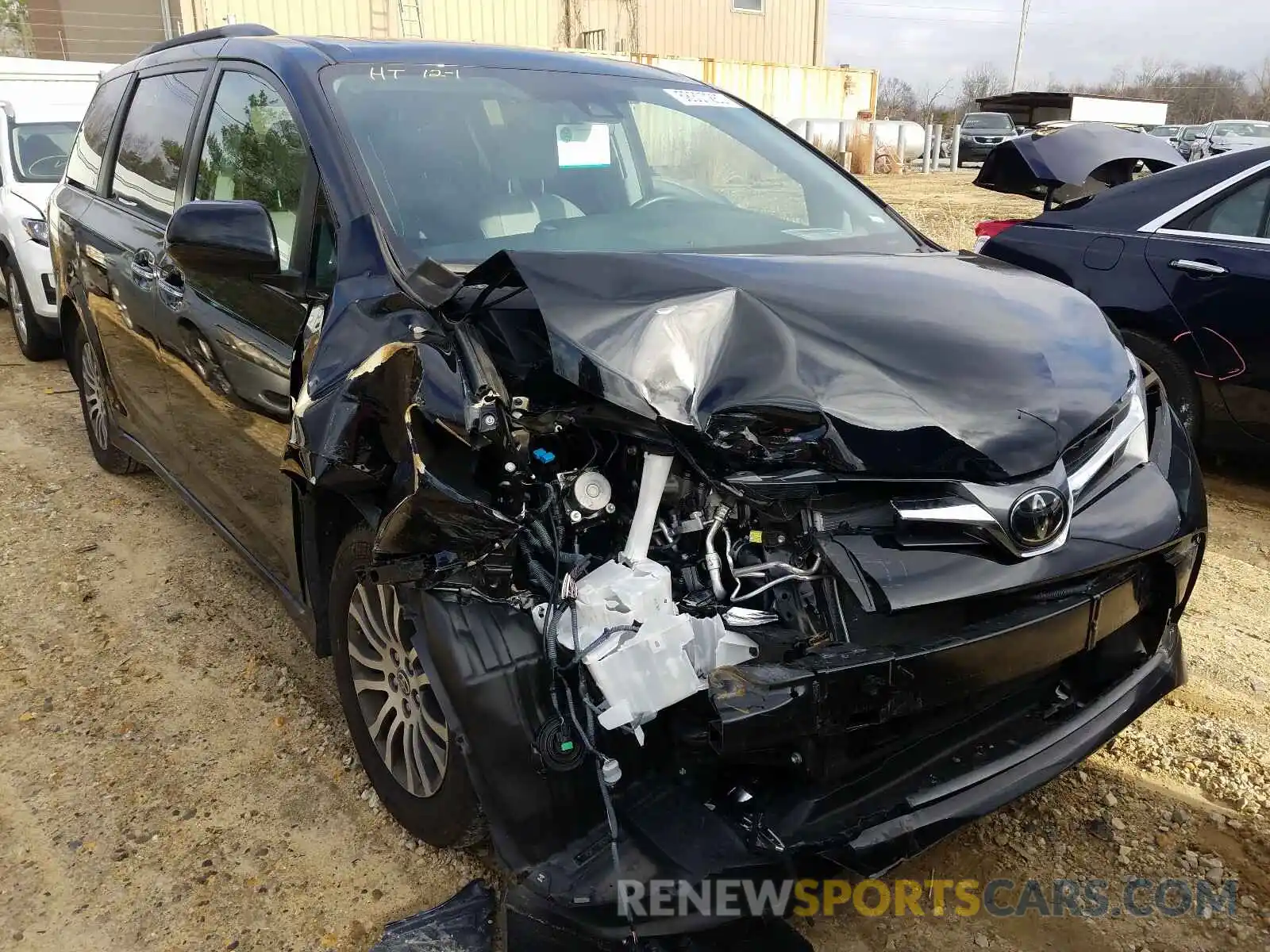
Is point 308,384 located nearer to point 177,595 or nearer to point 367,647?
point 367,647

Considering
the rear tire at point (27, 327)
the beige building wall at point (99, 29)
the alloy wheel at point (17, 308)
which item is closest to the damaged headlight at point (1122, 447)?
the rear tire at point (27, 327)

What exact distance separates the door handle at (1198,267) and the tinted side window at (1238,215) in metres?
0.21

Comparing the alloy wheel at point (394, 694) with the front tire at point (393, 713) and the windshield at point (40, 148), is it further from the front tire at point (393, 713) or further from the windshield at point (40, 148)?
the windshield at point (40, 148)

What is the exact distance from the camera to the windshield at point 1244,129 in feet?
81.8

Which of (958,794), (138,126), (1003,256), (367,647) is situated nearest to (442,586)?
(367,647)

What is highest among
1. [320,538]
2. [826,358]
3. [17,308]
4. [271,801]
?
[826,358]

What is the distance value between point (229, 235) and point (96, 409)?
2.95m

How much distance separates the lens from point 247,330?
2.70 meters

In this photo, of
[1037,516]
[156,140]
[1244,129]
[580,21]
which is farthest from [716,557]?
[1244,129]

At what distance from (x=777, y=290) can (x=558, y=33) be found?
20.0 meters

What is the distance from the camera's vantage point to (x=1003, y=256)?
517 cm

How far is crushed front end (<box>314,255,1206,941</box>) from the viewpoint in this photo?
1.81m

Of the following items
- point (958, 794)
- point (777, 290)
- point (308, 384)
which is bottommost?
point (958, 794)

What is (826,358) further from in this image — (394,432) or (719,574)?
(394,432)
